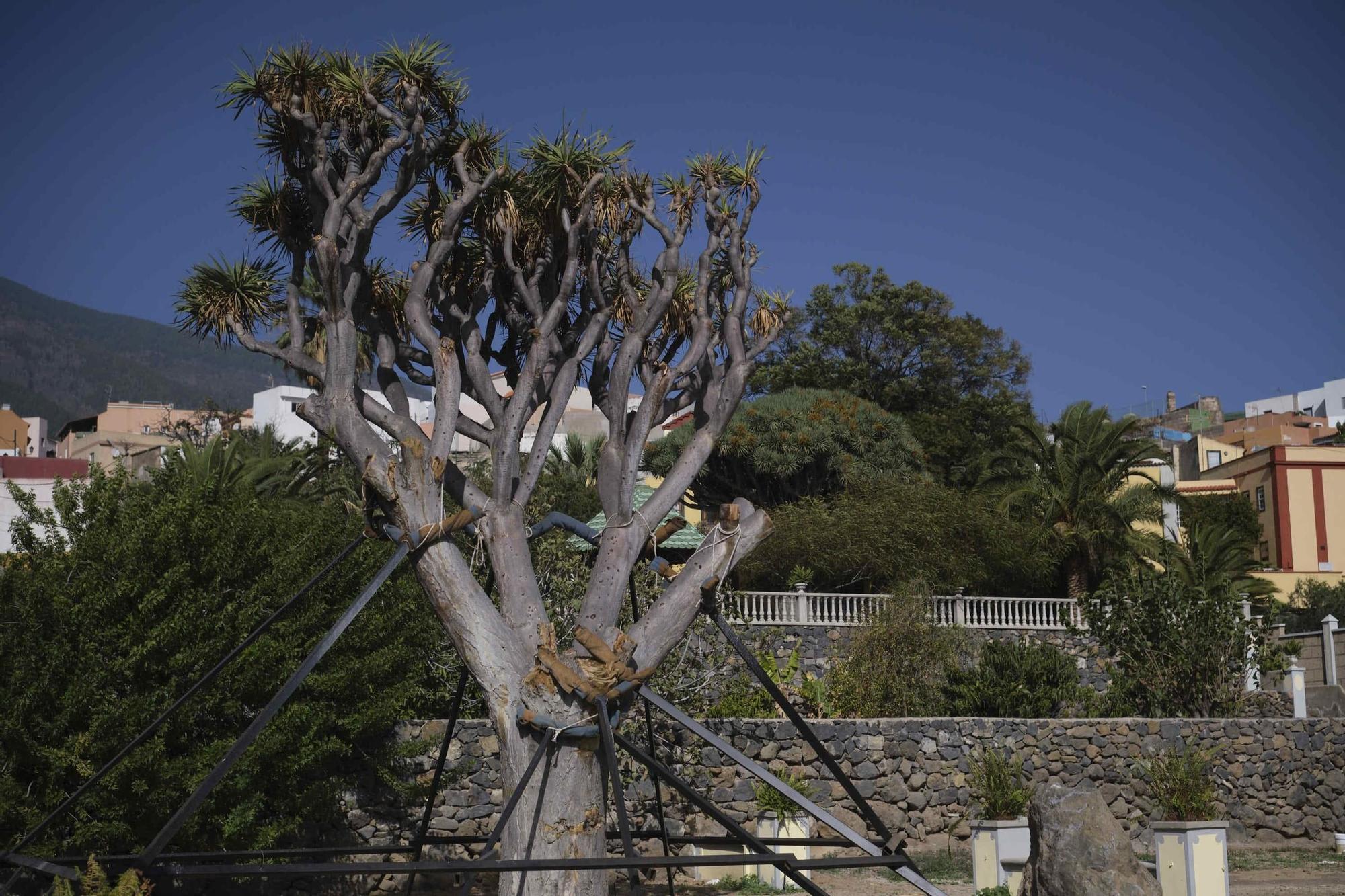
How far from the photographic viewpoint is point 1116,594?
24375 mm

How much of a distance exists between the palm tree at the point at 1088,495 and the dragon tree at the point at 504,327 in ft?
74.5

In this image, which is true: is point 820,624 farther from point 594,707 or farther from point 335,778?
point 594,707

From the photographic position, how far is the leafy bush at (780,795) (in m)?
16.3

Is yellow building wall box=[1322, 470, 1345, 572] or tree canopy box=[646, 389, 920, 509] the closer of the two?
tree canopy box=[646, 389, 920, 509]

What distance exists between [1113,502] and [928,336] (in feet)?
56.5

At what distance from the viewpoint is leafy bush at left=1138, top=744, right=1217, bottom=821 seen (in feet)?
47.0

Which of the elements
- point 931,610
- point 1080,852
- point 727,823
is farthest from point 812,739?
point 931,610

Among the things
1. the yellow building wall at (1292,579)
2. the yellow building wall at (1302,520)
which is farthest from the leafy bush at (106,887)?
the yellow building wall at (1302,520)

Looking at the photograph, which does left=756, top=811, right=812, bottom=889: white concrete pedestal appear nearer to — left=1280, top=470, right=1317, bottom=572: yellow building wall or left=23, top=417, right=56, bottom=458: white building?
left=1280, top=470, right=1317, bottom=572: yellow building wall

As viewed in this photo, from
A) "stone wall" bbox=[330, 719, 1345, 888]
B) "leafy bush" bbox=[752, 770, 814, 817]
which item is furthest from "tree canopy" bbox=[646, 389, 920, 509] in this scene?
"leafy bush" bbox=[752, 770, 814, 817]

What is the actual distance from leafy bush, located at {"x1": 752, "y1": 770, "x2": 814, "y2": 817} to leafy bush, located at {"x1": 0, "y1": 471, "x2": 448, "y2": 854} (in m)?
5.04

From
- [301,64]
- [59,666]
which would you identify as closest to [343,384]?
[301,64]

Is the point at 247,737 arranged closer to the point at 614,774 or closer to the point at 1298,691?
the point at 614,774

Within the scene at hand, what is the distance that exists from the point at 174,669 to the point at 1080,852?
8.91m
